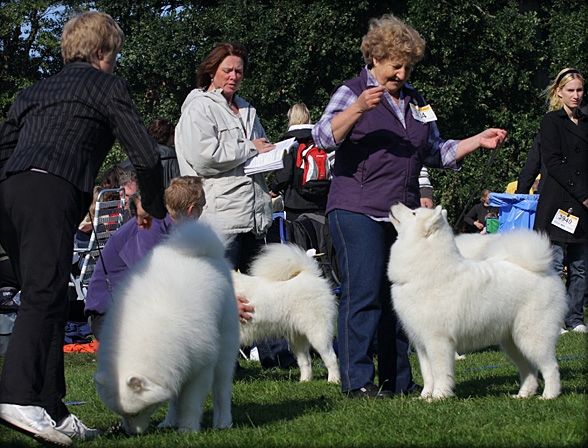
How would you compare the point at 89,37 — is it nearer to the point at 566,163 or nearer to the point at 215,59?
the point at 215,59

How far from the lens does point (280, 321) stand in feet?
20.8

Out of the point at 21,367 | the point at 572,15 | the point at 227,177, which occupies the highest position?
the point at 572,15

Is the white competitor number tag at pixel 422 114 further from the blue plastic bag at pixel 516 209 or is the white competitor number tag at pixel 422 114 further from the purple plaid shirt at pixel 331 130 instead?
the blue plastic bag at pixel 516 209

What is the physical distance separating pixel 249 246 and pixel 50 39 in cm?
1691

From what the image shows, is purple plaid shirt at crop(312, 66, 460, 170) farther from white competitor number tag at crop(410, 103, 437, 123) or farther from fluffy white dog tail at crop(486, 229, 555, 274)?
fluffy white dog tail at crop(486, 229, 555, 274)

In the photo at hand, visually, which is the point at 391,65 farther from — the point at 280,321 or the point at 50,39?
the point at 50,39

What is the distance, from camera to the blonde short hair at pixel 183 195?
5.09 metres

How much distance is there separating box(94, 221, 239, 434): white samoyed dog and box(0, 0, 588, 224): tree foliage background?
1485 cm

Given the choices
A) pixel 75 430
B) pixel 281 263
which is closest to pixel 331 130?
pixel 281 263

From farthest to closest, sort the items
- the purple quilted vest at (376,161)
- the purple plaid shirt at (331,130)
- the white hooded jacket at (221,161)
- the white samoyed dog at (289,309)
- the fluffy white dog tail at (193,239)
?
1. the white samoyed dog at (289,309)
2. the white hooded jacket at (221,161)
3. the purple quilted vest at (376,161)
4. the purple plaid shirt at (331,130)
5. the fluffy white dog tail at (193,239)

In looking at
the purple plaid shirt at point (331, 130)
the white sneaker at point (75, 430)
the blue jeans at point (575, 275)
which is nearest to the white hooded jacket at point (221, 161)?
the purple plaid shirt at point (331, 130)

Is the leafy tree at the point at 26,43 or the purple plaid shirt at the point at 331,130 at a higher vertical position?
the leafy tree at the point at 26,43

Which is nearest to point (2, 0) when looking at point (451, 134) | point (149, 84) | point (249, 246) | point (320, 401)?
point (149, 84)

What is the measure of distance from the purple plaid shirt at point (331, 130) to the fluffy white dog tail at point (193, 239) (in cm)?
94
